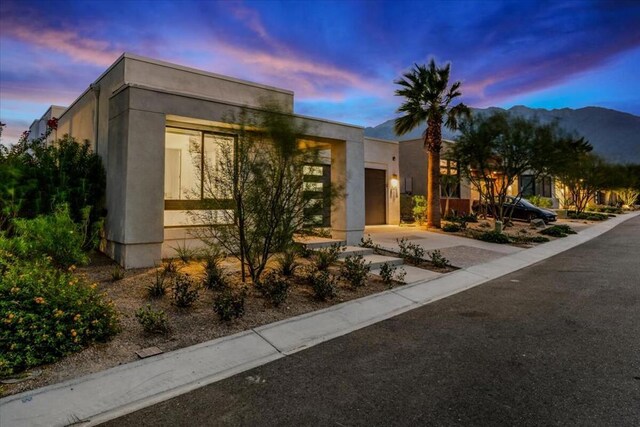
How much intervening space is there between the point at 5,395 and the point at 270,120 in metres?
4.79

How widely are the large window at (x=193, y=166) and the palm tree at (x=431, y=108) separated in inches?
434

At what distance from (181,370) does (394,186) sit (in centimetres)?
1700

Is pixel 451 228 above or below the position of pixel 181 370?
above

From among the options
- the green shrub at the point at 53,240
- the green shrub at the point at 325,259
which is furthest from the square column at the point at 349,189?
the green shrub at the point at 53,240

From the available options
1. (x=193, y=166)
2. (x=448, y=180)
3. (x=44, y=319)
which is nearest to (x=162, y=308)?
(x=44, y=319)

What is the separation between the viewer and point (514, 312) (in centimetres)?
570

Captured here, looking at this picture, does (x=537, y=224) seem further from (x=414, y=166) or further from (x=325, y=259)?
(x=325, y=259)

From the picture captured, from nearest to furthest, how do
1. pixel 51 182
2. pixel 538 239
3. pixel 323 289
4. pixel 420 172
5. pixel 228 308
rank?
1. pixel 228 308
2. pixel 323 289
3. pixel 51 182
4. pixel 538 239
5. pixel 420 172

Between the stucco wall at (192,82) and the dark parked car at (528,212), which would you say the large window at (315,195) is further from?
the dark parked car at (528,212)

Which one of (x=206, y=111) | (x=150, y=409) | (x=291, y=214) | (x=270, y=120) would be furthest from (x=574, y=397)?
(x=206, y=111)

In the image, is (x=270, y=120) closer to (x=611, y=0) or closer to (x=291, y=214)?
(x=291, y=214)

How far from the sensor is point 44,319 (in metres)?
3.67

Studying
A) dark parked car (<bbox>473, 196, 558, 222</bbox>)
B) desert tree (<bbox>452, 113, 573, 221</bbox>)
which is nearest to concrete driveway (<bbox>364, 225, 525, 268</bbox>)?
desert tree (<bbox>452, 113, 573, 221</bbox>)

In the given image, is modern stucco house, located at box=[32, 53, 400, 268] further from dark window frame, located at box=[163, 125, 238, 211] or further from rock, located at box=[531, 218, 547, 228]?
rock, located at box=[531, 218, 547, 228]
